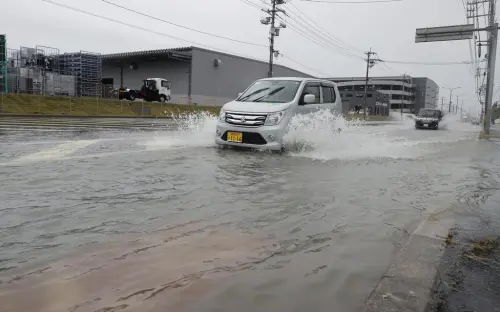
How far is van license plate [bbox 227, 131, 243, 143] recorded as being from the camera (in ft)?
28.2

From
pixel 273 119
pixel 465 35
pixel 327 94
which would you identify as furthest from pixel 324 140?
pixel 465 35

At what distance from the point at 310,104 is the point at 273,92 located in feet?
3.11

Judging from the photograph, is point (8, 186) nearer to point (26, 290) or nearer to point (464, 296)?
point (26, 290)

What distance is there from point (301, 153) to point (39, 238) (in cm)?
650

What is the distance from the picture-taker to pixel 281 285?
2.57 meters

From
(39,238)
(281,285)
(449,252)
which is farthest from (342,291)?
(39,238)

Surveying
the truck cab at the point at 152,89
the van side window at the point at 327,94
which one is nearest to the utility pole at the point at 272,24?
the truck cab at the point at 152,89

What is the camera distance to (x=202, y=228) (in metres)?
3.60

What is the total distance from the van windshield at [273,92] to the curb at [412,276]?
5.90 metres

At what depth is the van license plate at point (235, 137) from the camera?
8.59 meters

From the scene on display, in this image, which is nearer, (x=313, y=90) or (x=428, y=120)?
(x=313, y=90)

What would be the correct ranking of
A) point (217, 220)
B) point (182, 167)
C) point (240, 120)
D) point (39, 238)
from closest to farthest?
point (39, 238) < point (217, 220) < point (182, 167) < point (240, 120)

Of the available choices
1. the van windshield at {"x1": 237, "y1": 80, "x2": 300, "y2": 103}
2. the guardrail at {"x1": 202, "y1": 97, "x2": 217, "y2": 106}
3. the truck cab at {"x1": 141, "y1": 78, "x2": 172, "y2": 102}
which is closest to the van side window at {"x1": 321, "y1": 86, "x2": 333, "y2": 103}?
the van windshield at {"x1": 237, "y1": 80, "x2": 300, "y2": 103}

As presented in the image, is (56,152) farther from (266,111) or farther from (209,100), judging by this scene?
(209,100)
